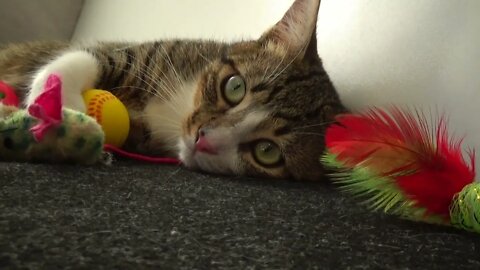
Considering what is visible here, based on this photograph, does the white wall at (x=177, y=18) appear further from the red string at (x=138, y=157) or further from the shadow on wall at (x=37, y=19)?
the red string at (x=138, y=157)

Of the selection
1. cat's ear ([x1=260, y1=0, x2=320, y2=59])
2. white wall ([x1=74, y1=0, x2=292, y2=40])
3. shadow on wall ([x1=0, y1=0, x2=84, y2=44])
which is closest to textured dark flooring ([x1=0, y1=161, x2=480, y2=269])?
cat's ear ([x1=260, y1=0, x2=320, y2=59])

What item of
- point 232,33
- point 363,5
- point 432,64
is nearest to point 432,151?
point 432,64

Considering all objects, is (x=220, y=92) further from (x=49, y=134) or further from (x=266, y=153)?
(x=49, y=134)

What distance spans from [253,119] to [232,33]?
54cm

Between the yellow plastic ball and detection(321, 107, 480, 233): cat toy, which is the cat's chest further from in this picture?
detection(321, 107, 480, 233): cat toy

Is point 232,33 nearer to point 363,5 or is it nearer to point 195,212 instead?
point 363,5

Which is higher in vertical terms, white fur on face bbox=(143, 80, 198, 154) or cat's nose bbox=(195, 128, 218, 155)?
white fur on face bbox=(143, 80, 198, 154)

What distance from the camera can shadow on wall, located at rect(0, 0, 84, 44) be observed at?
1924 millimetres

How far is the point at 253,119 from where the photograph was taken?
38.5 inches

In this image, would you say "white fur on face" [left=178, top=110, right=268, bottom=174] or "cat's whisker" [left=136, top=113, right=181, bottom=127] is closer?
"white fur on face" [left=178, top=110, right=268, bottom=174]

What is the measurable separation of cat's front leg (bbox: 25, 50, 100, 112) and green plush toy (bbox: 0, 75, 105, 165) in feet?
0.64

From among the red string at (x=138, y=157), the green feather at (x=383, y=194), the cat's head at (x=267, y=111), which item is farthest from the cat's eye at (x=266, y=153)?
the green feather at (x=383, y=194)

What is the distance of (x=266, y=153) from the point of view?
101 cm

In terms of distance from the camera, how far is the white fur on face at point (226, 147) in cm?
96
